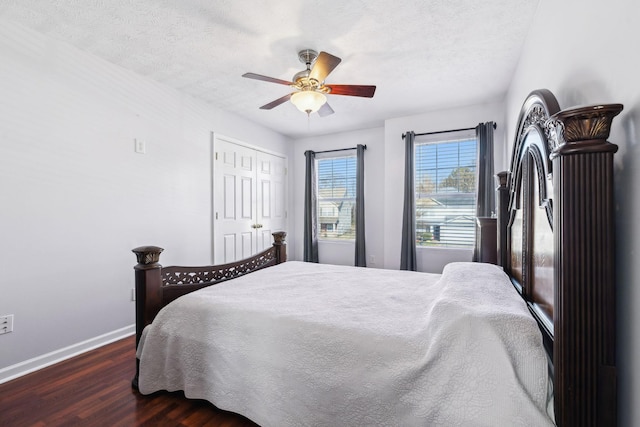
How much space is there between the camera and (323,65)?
2012 millimetres

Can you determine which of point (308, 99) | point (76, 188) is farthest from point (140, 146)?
point (308, 99)

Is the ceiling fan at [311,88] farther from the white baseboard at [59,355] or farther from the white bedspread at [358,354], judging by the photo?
the white baseboard at [59,355]

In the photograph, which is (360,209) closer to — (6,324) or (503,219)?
(503,219)

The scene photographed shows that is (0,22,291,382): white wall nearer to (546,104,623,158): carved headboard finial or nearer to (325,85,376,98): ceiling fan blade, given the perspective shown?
(325,85,376,98): ceiling fan blade

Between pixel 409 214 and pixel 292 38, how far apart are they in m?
2.58

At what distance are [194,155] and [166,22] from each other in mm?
1578

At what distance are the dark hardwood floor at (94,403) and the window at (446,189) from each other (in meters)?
3.21

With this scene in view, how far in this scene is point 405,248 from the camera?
3906 millimetres

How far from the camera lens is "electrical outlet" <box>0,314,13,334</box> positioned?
6.58 ft

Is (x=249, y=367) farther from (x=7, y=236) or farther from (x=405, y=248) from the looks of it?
(x=405, y=248)

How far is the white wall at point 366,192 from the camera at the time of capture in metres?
4.45

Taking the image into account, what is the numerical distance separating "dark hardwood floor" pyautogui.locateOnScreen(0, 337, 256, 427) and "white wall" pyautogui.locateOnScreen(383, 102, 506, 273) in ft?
9.94

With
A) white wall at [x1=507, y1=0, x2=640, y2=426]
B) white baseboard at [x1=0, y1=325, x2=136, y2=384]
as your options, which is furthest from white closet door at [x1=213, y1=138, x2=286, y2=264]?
white wall at [x1=507, y1=0, x2=640, y2=426]

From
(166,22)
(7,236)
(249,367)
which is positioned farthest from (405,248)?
(7,236)
